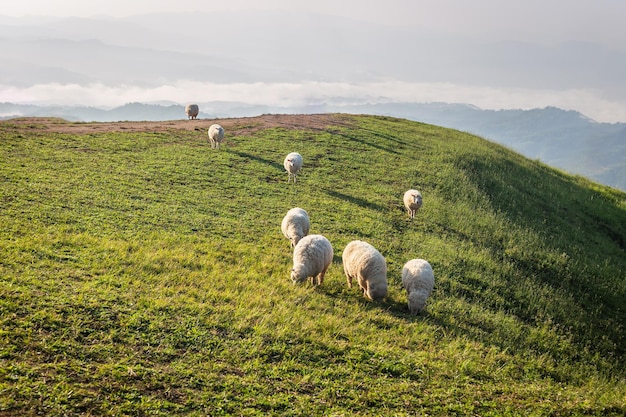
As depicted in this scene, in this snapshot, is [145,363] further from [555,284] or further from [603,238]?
[603,238]

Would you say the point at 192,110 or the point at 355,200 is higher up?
the point at 192,110

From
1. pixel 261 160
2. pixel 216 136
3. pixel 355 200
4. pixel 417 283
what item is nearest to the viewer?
pixel 417 283

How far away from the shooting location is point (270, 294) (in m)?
12.5

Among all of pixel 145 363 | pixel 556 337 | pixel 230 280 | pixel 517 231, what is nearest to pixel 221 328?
pixel 145 363

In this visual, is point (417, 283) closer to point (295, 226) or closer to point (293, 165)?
point (295, 226)

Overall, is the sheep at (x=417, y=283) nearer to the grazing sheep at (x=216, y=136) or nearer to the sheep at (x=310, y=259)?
the sheep at (x=310, y=259)

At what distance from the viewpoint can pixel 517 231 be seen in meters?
23.2

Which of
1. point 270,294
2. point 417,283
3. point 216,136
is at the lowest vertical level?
point 270,294

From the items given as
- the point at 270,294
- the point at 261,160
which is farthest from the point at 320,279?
the point at 261,160

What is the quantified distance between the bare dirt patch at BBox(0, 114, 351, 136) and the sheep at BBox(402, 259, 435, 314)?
24.9 metres

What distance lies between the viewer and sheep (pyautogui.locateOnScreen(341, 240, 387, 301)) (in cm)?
1348

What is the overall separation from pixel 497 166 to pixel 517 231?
13.6 m

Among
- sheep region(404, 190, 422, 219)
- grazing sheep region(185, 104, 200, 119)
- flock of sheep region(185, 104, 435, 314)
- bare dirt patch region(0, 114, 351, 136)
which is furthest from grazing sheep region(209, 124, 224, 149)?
flock of sheep region(185, 104, 435, 314)

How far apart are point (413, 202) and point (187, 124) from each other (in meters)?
24.9
